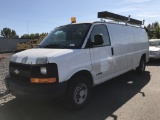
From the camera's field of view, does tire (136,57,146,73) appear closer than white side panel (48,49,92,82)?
No

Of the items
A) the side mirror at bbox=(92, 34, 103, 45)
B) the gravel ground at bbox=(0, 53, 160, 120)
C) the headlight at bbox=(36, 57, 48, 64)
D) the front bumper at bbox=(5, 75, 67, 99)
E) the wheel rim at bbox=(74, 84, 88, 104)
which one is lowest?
the gravel ground at bbox=(0, 53, 160, 120)

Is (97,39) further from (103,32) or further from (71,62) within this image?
(71,62)

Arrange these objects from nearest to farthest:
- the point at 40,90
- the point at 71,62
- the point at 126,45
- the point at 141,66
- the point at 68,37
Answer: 1. the point at 40,90
2. the point at 71,62
3. the point at 68,37
4. the point at 126,45
5. the point at 141,66

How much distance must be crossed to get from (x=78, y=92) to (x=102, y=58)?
4.07 feet

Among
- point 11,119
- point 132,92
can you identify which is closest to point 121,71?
point 132,92

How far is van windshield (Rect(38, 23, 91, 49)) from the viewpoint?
16.8 feet

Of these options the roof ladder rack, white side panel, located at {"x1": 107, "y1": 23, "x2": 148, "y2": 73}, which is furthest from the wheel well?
the roof ladder rack

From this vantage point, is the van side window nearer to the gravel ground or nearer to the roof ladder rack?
the roof ladder rack

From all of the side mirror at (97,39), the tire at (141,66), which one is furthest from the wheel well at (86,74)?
the tire at (141,66)

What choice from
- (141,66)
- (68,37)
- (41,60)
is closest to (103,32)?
(68,37)

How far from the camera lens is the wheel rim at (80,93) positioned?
16.0ft

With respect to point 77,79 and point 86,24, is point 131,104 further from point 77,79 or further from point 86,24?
point 86,24

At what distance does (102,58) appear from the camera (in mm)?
5625

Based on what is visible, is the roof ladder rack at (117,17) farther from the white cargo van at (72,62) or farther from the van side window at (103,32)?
the van side window at (103,32)
